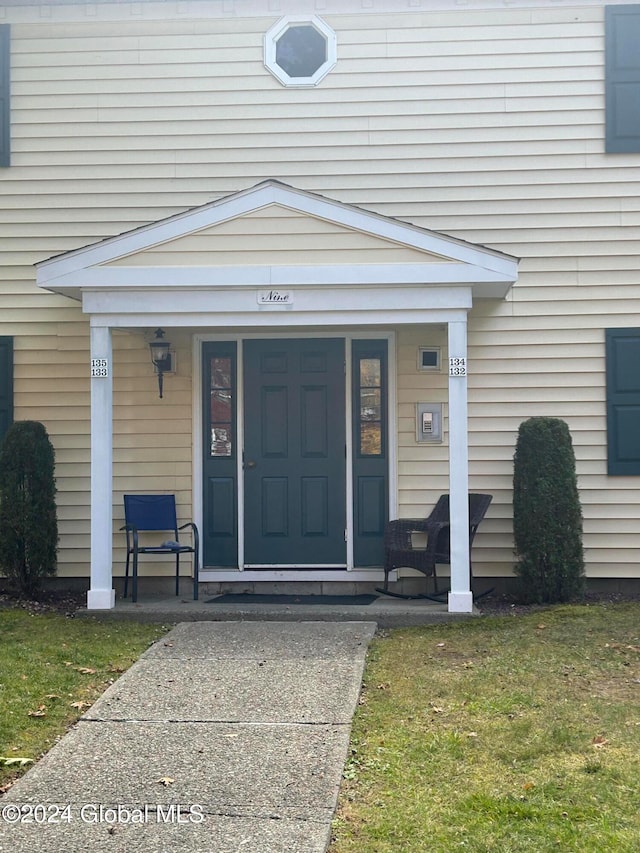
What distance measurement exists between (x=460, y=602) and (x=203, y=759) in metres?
3.34

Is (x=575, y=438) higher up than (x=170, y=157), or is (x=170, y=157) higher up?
(x=170, y=157)

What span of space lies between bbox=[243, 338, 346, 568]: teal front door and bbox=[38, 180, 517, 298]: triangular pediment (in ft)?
4.32

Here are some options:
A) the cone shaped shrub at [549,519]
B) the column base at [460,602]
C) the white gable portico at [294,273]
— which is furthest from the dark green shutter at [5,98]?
the column base at [460,602]

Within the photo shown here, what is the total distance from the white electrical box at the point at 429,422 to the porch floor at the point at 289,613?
1.49 metres

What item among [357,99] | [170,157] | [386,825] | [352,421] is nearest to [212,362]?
[352,421]

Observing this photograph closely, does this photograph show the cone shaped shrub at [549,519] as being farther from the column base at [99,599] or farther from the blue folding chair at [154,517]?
the column base at [99,599]

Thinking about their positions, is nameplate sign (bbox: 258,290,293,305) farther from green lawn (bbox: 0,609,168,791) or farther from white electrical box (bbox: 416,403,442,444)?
green lawn (bbox: 0,609,168,791)

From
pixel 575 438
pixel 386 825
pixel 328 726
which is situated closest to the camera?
pixel 386 825

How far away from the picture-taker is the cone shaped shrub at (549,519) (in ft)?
25.1

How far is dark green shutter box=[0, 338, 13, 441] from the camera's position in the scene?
28.5ft

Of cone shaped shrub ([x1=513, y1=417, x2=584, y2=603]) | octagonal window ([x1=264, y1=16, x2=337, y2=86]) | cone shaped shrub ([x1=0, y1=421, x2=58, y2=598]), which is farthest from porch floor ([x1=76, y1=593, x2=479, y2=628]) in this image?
octagonal window ([x1=264, y1=16, x2=337, y2=86])

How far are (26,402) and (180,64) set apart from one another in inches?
130

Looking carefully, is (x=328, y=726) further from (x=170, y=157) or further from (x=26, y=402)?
(x=170, y=157)

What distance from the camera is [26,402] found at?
8703 mm
